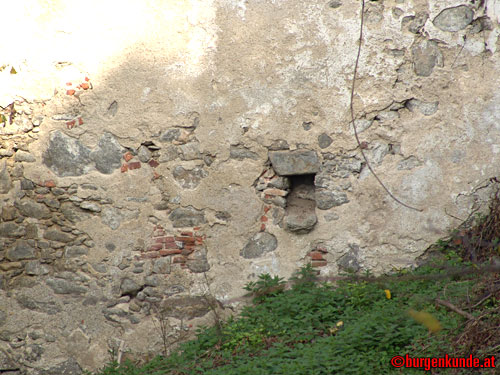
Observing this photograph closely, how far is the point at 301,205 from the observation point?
14.1 ft

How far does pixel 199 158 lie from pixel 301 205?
838 millimetres

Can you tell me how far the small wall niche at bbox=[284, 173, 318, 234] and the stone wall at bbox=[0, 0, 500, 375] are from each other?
0.04 feet

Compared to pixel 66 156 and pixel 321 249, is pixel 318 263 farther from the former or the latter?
pixel 66 156

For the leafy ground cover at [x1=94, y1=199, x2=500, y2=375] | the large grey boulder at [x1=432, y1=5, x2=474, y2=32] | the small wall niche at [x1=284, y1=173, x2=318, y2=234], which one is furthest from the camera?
the small wall niche at [x1=284, y1=173, x2=318, y2=234]

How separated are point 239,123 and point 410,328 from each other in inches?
72.9

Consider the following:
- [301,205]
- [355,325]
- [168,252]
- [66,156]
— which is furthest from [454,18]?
[66,156]

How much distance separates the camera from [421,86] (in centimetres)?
407

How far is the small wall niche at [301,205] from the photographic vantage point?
164 inches

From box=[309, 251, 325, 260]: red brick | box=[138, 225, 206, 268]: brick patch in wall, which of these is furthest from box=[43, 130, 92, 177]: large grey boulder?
box=[309, 251, 325, 260]: red brick

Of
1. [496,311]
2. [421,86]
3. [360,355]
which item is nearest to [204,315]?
[360,355]

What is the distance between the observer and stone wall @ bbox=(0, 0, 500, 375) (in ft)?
13.4

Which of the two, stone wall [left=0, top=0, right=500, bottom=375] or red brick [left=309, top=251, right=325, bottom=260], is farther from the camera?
red brick [left=309, top=251, right=325, bottom=260]

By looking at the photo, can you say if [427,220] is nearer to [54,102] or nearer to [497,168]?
[497,168]

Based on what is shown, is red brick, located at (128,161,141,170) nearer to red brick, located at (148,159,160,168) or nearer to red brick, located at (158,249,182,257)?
red brick, located at (148,159,160,168)
